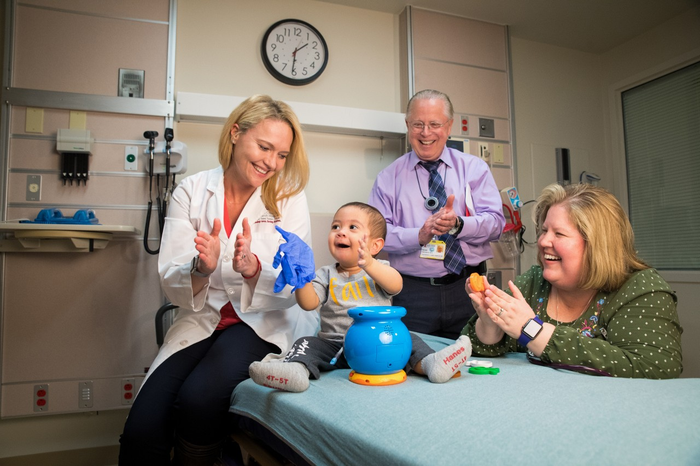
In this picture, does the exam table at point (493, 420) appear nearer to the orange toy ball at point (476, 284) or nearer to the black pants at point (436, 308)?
the orange toy ball at point (476, 284)

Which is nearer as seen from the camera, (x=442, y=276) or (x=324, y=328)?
(x=324, y=328)

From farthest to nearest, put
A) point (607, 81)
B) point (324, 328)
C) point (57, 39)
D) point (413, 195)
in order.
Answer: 1. point (607, 81)
2. point (57, 39)
3. point (413, 195)
4. point (324, 328)

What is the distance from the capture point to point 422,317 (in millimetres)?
2332

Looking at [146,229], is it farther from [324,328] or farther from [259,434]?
[259,434]

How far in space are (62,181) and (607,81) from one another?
4.45 metres

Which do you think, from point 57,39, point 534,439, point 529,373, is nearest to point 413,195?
point 529,373

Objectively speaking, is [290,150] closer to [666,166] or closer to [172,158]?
[172,158]

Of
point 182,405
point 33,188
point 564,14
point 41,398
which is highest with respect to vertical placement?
point 564,14

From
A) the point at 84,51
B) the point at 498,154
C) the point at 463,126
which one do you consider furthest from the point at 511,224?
the point at 84,51

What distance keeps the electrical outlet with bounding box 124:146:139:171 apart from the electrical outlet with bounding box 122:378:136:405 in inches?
48.7

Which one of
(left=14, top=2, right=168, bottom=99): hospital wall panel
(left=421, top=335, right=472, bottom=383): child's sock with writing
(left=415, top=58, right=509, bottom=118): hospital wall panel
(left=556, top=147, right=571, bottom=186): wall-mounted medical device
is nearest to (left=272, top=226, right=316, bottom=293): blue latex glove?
(left=421, top=335, right=472, bottom=383): child's sock with writing

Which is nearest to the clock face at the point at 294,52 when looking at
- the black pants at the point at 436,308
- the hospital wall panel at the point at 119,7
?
the hospital wall panel at the point at 119,7

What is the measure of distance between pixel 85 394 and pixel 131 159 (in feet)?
4.49

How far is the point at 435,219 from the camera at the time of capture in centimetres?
219
